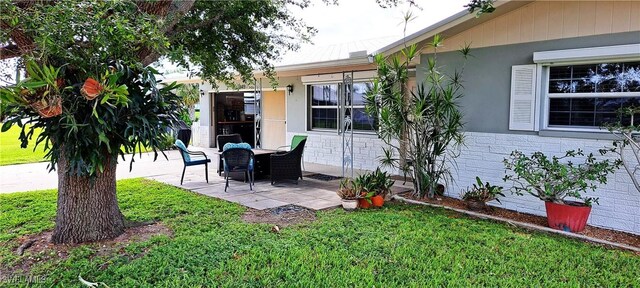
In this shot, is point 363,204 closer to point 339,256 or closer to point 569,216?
point 339,256

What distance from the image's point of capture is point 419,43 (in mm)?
6984

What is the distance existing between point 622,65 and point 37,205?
28.8 ft

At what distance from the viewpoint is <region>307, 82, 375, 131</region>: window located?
10.2 m

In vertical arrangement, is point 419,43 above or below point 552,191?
above

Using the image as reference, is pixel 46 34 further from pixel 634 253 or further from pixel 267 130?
pixel 267 130

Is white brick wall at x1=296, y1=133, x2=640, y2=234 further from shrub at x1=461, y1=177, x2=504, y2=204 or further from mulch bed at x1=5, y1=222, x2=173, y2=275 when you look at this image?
mulch bed at x1=5, y1=222, x2=173, y2=275

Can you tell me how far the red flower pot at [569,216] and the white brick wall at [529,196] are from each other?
19.5 inches

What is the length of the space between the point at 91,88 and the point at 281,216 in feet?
10.2

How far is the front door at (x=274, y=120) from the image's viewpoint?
12.6 metres

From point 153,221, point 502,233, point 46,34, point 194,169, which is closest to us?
point 46,34

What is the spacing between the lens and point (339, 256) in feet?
13.7

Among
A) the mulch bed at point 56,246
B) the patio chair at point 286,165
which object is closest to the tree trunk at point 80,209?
the mulch bed at point 56,246

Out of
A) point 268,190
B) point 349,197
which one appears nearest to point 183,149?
point 268,190

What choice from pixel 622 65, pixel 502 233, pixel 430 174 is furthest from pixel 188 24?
pixel 622 65
